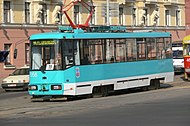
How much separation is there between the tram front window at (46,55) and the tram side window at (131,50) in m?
4.65

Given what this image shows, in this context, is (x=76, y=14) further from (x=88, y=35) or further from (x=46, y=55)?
(x=46, y=55)

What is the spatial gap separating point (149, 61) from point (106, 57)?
142 inches

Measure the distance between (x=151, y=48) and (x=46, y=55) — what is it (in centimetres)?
695

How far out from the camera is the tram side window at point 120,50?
84.6ft

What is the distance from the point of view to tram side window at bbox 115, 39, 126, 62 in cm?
2580

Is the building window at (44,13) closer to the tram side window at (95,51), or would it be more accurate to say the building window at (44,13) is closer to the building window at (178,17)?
the building window at (178,17)

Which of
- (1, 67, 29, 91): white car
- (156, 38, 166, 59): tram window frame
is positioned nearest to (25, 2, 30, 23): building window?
(1, 67, 29, 91): white car

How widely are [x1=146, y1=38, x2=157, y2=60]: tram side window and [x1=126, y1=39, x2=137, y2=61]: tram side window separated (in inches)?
48.2

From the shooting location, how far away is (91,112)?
18.0 metres

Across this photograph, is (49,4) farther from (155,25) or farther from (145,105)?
(145,105)

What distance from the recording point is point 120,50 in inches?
1024

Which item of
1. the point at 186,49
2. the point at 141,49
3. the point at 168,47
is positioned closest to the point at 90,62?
the point at 141,49

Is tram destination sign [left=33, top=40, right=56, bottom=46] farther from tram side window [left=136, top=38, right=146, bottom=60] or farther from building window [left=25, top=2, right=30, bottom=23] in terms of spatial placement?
building window [left=25, top=2, right=30, bottom=23]

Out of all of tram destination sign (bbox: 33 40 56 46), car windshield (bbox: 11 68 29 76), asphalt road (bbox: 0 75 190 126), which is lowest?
asphalt road (bbox: 0 75 190 126)
